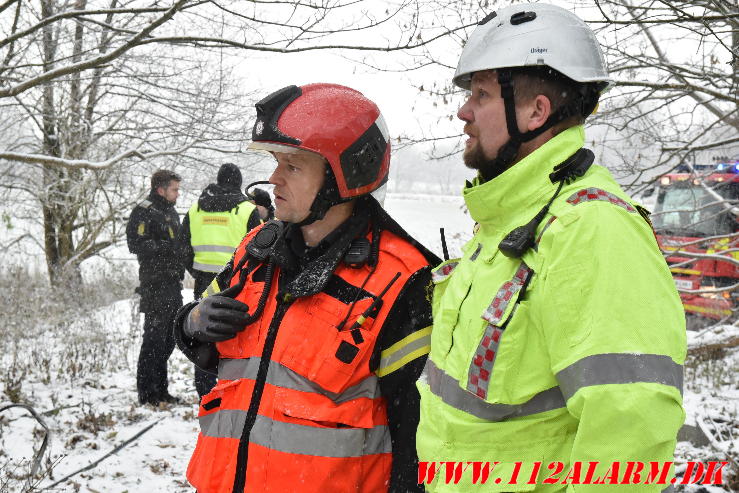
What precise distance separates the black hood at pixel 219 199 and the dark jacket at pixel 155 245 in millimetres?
490

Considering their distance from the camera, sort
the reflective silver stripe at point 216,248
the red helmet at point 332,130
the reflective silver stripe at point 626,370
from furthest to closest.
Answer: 1. the reflective silver stripe at point 216,248
2. the red helmet at point 332,130
3. the reflective silver stripe at point 626,370

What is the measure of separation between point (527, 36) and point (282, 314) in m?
1.24

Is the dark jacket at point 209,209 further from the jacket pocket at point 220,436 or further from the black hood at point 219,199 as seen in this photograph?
the jacket pocket at point 220,436

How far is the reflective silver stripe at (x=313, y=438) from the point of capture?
1661 mm

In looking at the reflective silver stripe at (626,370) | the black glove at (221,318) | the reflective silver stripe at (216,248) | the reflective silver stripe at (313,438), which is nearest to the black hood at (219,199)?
the reflective silver stripe at (216,248)

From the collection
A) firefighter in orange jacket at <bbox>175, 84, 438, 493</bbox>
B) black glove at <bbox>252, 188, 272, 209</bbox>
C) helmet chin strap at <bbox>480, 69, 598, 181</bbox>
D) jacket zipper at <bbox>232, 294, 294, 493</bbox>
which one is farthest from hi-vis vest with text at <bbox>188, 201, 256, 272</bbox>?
helmet chin strap at <bbox>480, 69, 598, 181</bbox>

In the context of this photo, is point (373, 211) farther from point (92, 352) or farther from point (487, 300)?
point (92, 352)

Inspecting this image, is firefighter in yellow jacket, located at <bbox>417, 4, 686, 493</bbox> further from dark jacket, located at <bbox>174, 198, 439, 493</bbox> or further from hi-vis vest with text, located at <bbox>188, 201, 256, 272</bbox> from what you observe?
hi-vis vest with text, located at <bbox>188, 201, 256, 272</bbox>

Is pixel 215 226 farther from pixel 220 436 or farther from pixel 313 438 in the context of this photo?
pixel 313 438

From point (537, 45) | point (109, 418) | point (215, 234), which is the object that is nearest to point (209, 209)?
point (215, 234)

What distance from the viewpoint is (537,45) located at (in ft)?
5.65

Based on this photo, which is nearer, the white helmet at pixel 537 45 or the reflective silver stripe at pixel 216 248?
the white helmet at pixel 537 45

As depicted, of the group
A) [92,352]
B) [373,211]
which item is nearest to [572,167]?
[373,211]

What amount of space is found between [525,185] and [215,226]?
177 inches
